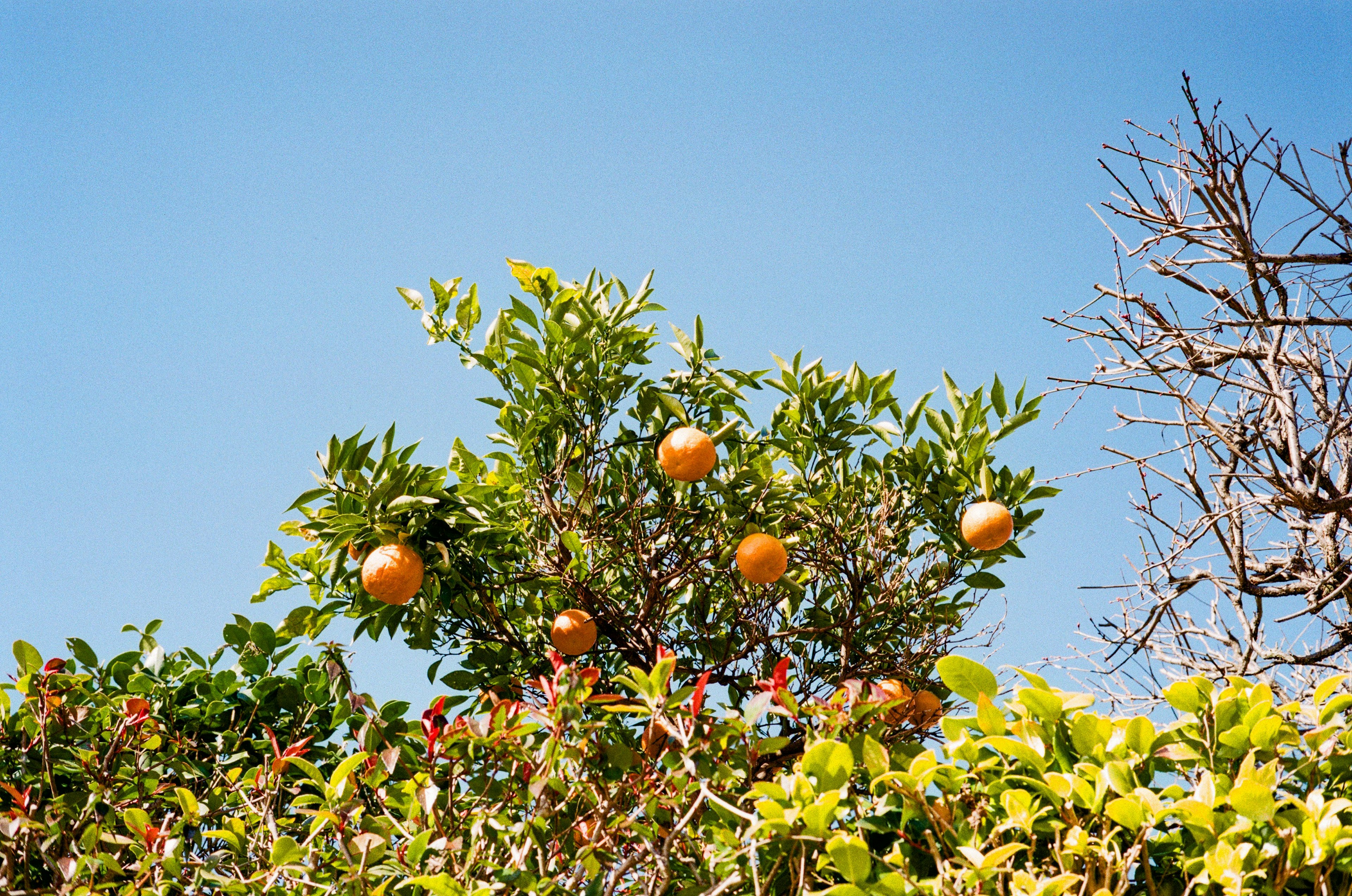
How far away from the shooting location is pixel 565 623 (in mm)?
2971

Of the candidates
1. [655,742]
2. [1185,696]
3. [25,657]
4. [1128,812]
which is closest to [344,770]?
[655,742]

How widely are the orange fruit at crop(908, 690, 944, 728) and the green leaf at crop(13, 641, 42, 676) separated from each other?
2.35 metres

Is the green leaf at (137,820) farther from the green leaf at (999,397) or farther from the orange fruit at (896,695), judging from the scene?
the green leaf at (999,397)

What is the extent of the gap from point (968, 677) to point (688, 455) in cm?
125

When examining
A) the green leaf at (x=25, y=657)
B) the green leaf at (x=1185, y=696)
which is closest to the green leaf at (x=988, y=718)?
the green leaf at (x=1185, y=696)

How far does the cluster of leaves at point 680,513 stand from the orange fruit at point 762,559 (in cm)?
19

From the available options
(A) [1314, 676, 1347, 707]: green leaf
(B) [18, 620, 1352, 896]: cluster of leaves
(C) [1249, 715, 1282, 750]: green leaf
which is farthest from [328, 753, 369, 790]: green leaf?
(A) [1314, 676, 1347, 707]: green leaf

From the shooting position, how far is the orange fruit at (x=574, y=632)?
117 inches

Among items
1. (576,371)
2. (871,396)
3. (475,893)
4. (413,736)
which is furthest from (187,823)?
(871,396)

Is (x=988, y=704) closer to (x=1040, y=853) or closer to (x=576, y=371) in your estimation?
(x=1040, y=853)

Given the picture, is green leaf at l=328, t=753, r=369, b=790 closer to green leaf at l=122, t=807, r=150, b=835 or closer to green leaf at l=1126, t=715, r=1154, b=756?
green leaf at l=122, t=807, r=150, b=835

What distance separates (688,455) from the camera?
2.90 metres

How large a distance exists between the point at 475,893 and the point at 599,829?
0.29 metres

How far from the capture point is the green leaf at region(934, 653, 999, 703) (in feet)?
5.98
